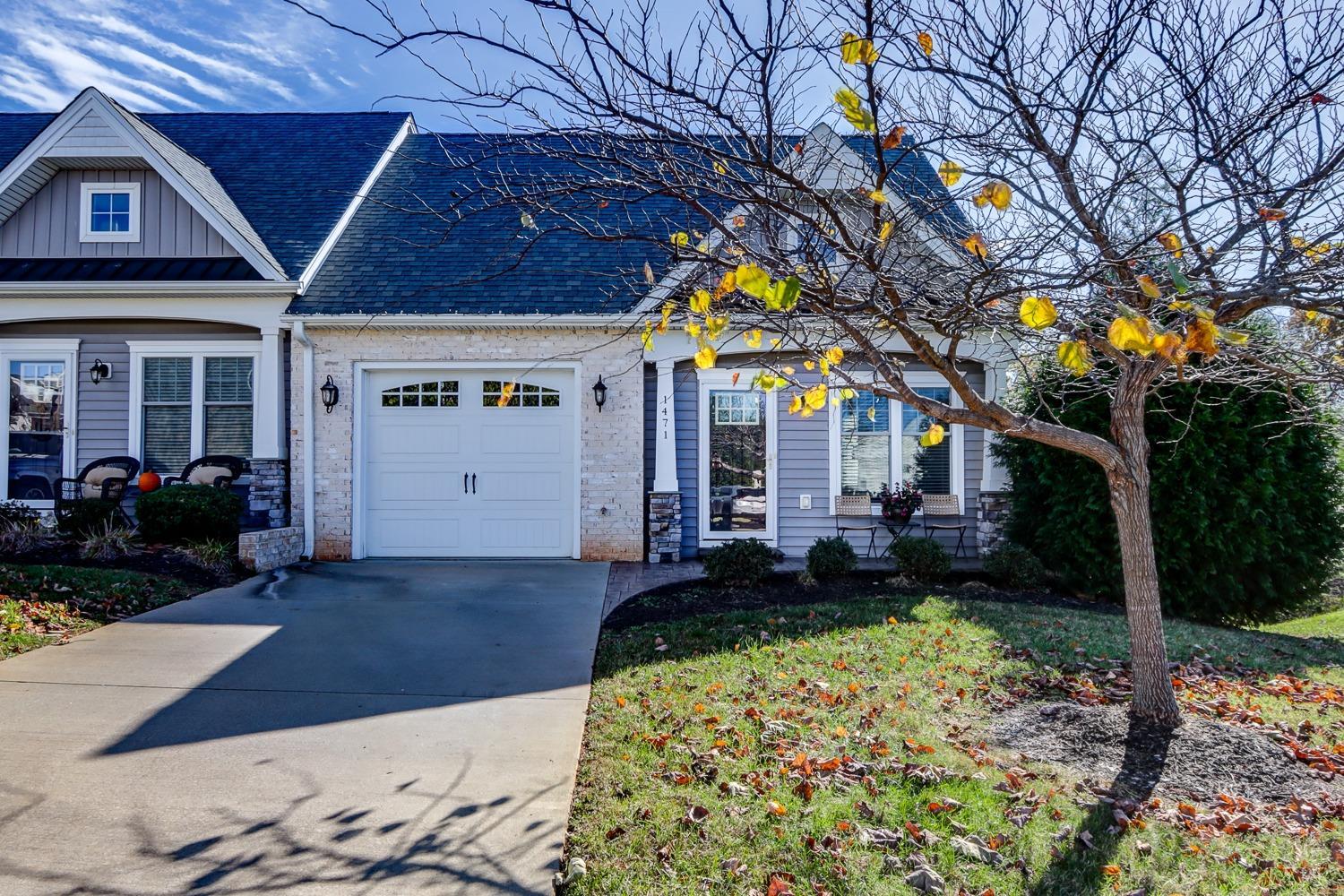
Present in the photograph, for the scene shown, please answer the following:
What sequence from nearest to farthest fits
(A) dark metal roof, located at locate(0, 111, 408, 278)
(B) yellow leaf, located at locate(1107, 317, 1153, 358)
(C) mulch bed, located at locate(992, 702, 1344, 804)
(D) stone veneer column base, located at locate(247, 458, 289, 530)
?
(B) yellow leaf, located at locate(1107, 317, 1153, 358) < (C) mulch bed, located at locate(992, 702, 1344, 804) < (D) stone veneer column base, located at locate(247, 458, 289, 530) < (A) dark metal roof, located at locate(0, 111, 408, 278)

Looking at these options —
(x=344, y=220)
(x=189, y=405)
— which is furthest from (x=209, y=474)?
(x=344, y=220)

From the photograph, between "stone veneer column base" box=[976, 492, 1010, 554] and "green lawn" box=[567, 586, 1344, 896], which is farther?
"stone veneer column base" box=[976, 492, 1010, 554]

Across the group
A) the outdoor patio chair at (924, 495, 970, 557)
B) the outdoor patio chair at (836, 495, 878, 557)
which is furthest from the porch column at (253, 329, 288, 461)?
the outdoor patio chair at (924, 495, 970, 557)

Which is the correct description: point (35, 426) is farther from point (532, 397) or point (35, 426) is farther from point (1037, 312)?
point (1037, 312)

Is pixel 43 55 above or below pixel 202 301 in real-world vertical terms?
above

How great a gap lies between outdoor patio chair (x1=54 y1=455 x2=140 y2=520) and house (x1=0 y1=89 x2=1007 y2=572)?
0.92ft

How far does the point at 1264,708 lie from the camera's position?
183 inches

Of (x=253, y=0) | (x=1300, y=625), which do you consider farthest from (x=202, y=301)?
(x=1300, y=625)

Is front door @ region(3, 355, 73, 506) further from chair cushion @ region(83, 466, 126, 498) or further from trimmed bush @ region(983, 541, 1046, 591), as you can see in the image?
trimmed bush @ region(983, 541, 1046, 591)

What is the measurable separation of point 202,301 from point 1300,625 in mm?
13621

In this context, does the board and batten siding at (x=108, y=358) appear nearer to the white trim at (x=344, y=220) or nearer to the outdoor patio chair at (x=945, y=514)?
the white trim at (x=344, y=220)

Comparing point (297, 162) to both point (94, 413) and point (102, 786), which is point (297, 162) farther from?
point (102, 786)

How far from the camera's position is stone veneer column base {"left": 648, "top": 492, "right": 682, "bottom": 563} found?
9.91m

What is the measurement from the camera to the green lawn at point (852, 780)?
2873 millimetres
